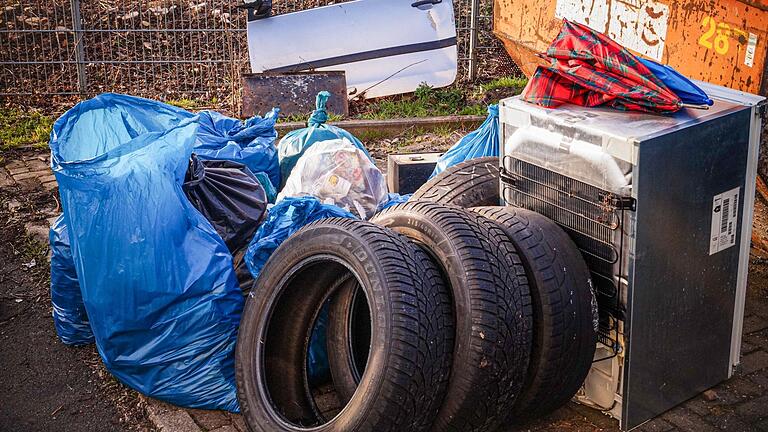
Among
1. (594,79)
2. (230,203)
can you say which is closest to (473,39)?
(230,203)

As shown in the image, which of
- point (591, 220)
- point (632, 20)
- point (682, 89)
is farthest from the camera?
point (632, 20)

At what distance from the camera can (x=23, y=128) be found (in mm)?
7773

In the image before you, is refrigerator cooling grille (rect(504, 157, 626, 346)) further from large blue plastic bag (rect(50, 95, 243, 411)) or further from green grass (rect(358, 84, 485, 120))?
green grass (rect(358, 84, 485, 120))

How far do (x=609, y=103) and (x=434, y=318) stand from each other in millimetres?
1295

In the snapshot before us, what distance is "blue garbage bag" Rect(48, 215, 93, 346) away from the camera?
4.47 m

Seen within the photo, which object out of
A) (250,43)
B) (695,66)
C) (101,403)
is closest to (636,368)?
(695,66)

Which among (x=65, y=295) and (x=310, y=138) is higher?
(x=310, y=138)

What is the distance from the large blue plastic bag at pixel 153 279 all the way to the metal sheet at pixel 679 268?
1835 millimetres

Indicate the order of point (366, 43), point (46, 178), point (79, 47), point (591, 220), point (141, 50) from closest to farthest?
point (591, 220) → point (46, 178) → point (366, 43) → point (79, 47) → point (141, 50)

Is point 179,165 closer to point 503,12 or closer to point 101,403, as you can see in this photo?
point 101,403

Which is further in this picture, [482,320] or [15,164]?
[15,164]

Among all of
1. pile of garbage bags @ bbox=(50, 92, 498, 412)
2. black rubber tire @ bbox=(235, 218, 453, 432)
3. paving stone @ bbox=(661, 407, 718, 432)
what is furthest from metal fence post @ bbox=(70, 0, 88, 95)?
paving stone @ bbox=(661, 407, 718, 432)

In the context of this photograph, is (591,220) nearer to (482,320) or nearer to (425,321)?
(482,320)

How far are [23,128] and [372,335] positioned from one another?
5.54 metres
